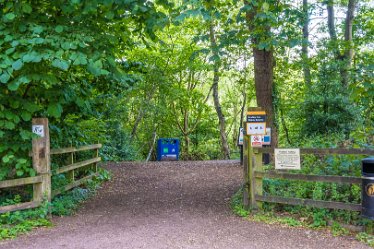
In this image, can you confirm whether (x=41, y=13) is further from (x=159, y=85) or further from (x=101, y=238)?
(x=159, y=85)

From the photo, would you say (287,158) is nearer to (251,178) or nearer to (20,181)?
(251,178)

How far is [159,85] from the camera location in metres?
19.1

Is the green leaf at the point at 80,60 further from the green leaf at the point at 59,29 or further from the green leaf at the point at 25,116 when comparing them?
the green leaf at the point at 25,116

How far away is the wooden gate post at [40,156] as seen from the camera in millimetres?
6468

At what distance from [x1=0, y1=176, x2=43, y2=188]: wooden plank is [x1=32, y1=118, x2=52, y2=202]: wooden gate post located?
0.12 m

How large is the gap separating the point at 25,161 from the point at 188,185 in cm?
458

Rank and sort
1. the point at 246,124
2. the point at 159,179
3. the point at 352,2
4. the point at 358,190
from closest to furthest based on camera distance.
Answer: the point at 358,190 < the point at 246,124 < the point at 159,179 < the point at 352,2

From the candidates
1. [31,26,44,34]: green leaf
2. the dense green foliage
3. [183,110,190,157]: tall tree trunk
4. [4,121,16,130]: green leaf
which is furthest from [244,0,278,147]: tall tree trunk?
[183,110,190,157]: tall tree trunk

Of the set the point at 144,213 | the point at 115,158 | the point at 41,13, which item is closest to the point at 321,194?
the point at 144,213

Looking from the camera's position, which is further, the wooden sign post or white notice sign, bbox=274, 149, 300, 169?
the wooden sign post

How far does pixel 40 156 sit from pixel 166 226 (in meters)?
2.48

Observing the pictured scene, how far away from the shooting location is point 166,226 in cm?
608

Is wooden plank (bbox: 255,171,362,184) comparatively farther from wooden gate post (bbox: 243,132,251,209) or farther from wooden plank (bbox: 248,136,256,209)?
wooden gate post (bbox: 243,132,251,209)

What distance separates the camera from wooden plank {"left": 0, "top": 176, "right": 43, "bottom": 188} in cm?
586
